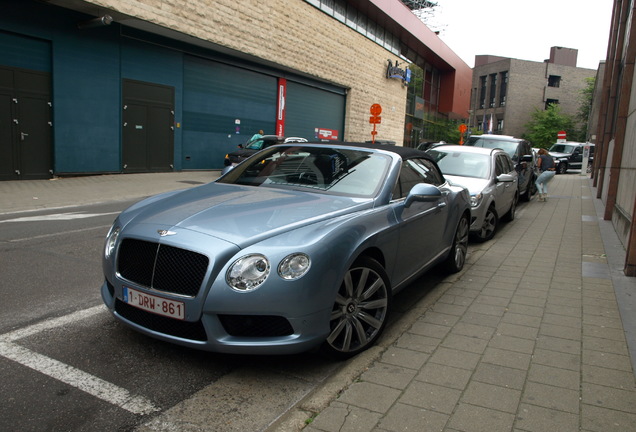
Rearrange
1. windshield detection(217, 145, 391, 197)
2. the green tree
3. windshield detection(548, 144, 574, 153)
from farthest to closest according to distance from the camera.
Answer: the green tree, windshield detection(548, 144, 574, 153), windshield detection(217, 145, 391, 197)

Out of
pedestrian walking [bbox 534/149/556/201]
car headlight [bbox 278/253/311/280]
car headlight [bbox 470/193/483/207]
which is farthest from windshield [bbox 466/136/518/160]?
car headlight [bbox 278/253/311/280]

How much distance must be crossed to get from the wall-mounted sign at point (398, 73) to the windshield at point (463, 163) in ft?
84.8

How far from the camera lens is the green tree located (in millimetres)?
64250

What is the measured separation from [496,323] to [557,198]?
13.9 m

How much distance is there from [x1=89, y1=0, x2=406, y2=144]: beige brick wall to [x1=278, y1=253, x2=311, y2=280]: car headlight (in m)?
13.5

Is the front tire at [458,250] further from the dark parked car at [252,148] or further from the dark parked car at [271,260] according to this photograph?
the dark parked car at [252,148]

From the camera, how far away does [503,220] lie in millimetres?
11031

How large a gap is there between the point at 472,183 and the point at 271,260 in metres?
6.43

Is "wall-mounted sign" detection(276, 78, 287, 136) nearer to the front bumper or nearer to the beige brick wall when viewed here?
the beige brick wall

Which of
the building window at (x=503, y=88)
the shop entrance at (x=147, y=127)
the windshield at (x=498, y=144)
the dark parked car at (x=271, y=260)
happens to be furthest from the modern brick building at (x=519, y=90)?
the dark parked car at (x=271, y=260)

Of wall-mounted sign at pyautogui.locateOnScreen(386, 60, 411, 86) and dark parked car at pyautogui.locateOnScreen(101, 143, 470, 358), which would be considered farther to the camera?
wall-mounted sign at pyautogui.locateOnScreen(386, 60, 411, 86)

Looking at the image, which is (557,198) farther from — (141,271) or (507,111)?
(507,111)

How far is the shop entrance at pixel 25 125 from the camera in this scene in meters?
13.4

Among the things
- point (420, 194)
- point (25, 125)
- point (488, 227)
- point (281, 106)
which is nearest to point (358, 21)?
point (281, 106)
